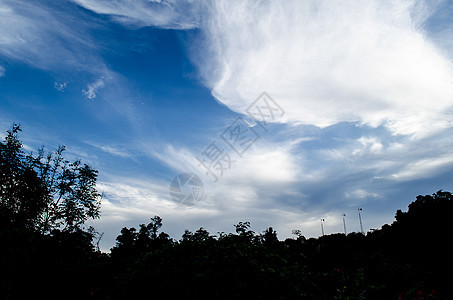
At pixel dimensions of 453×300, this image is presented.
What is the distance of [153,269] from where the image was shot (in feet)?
A: 22.2

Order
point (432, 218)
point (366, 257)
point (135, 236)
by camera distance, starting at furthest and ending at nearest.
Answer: point (135, 236)
point (432, 218)
point (366, 257)

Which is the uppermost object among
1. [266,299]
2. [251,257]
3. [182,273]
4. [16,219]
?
[16,219]

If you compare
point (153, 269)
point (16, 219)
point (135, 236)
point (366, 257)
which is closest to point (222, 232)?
point (153, 269)

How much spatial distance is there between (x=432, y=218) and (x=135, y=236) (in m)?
64.4

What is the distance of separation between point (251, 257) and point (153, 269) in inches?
99.3

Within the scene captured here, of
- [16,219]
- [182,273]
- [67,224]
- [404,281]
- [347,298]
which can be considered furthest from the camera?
[67,224]

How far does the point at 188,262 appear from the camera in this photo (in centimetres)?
668

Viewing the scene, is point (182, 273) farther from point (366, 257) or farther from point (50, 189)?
point (50, 189)

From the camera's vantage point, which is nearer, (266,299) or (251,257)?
(266,299)

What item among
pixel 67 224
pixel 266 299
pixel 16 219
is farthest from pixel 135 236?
pixel 266 299

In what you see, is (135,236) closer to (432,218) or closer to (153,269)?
(432,218)

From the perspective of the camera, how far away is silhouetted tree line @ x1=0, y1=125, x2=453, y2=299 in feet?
20.4

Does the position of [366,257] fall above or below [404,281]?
above

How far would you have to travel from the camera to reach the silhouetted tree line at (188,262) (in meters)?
6.21
